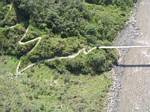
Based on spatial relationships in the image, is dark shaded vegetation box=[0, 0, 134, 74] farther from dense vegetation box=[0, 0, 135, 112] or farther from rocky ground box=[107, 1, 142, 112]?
rocky ground box=[107, 1, 142, 112]

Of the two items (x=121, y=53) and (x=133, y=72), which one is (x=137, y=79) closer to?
(x=133, y=72)

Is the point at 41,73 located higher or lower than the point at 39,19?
lower

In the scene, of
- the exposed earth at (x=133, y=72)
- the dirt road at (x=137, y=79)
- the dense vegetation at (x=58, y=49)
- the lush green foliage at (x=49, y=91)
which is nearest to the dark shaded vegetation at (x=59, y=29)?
the dense vegetation at (x=58, y=49)

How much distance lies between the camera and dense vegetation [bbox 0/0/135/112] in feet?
115

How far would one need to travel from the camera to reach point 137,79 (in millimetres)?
37188

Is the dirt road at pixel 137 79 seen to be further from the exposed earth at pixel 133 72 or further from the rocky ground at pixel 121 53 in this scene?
the rocky ground at pixel 121 53

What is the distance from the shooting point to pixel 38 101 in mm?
34375

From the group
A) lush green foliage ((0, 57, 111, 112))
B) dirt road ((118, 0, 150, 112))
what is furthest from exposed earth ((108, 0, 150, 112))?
lush green foliage ((0, 57, 111, 112))

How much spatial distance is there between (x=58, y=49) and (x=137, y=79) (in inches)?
274

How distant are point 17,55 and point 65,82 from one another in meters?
5.45

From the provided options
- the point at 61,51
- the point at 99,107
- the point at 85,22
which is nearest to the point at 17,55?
the point at 61,51

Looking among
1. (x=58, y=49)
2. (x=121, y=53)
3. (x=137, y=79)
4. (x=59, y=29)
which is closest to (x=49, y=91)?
(x=58, y=49)

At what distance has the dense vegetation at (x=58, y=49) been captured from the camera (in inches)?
1378

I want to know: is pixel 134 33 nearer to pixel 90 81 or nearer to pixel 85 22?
pixel 85 22
